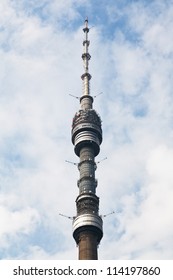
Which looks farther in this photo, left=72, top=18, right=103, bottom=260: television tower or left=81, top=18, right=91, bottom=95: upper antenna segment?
left=81, top=18, right=91, bottom=95: upper antenna segment

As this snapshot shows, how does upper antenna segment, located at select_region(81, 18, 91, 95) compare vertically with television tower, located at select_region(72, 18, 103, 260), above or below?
above

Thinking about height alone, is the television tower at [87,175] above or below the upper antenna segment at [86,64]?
below

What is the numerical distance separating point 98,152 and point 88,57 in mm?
29817

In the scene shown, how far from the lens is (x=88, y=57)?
12556cm

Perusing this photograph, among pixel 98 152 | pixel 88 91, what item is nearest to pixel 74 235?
pixel 98 152

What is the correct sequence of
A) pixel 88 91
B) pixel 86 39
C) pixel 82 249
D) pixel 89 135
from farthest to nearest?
pixel 86 39
pixel 88 91
pixel 89 135
pixel 82 249

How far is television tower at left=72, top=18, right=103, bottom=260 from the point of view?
92188mm

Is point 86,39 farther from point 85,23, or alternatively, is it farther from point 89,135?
point 89,135

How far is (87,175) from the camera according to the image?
101625mm

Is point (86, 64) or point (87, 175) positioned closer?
point (87, 175)

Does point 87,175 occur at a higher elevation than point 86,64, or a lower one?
lower

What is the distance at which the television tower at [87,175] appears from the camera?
92.2m

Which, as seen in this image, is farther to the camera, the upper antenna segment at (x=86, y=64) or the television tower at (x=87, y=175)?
the upper antenna segment at (x=86, y=64)

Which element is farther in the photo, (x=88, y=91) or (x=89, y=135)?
(x=88, y=91)
